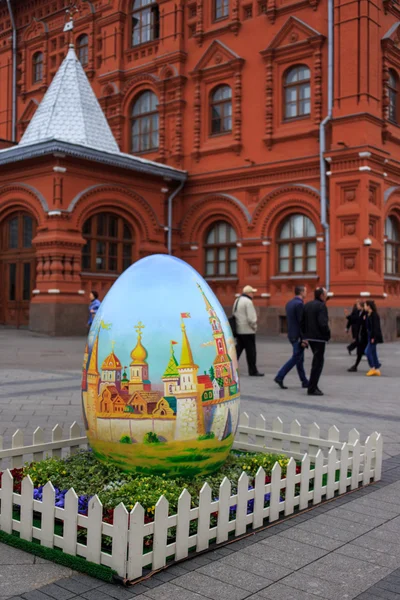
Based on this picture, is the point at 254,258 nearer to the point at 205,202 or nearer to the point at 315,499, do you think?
the point at 205,202

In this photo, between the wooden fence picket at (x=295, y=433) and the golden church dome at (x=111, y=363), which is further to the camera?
the wooden fence picket at (x=295, y=433)

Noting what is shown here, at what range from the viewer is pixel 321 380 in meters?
12.3

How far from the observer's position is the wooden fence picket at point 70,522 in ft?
11.9

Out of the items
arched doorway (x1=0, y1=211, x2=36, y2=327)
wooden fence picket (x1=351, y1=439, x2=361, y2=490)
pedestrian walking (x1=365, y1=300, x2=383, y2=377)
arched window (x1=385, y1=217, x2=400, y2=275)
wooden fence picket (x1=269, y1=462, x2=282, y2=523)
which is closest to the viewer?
wooden fence picket (x1=269, y1=462, x2=282, y2=523)

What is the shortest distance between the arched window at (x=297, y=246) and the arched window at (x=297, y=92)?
377cm

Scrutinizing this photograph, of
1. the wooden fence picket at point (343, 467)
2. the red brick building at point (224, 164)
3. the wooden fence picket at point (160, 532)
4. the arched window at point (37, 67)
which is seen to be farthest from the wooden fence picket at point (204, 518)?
the arched window at point (37, 67)

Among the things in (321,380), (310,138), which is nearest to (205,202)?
(310,138)

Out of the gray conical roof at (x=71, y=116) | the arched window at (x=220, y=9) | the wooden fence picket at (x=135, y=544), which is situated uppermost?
the arched window at (x=220, y=9)

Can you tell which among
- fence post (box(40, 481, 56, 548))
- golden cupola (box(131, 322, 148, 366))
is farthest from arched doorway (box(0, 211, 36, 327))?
fence post (box(40, 481, 56, 548))

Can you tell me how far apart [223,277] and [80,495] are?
21786mm

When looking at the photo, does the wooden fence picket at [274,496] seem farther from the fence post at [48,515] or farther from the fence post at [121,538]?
the fence post at [48,515]

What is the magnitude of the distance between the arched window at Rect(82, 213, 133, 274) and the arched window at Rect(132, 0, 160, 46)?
8678mm

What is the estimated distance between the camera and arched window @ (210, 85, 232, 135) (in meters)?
25.6

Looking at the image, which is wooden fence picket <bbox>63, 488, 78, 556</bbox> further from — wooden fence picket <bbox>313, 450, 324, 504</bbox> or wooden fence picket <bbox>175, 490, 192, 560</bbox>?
wooden fence picket <bbox>313, 450, 324, 504</bbox>
